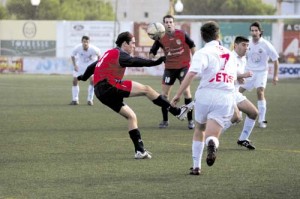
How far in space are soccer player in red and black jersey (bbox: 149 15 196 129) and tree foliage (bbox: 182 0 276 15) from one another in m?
69.5

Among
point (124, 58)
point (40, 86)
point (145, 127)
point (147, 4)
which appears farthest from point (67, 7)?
point (124, 58)

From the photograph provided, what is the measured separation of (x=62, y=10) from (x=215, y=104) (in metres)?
75.8

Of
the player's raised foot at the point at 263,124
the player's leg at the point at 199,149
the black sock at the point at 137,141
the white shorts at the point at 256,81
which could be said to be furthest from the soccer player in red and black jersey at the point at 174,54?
the player's leg at the point at 199,149

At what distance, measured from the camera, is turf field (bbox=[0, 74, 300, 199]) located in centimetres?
1039

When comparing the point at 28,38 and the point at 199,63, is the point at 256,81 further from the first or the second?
the point at 28,38

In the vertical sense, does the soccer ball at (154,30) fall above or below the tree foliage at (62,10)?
above

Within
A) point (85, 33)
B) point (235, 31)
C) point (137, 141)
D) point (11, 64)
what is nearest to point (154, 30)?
point (137, 141)

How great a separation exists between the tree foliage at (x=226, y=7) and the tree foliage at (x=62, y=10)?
8.24m

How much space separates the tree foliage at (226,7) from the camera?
88.6 m

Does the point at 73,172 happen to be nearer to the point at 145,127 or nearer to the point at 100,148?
the point at 100,148

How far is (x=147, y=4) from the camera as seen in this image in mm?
105250

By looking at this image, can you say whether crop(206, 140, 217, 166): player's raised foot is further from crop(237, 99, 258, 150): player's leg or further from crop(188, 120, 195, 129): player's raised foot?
crop(188, 120, 195, 129): player's raised foot

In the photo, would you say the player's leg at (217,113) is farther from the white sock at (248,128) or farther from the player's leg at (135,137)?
the white sock at (248,128)

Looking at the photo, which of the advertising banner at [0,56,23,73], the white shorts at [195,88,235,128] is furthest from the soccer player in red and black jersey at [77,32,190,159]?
the advertising banner at [0,56,23,73]
